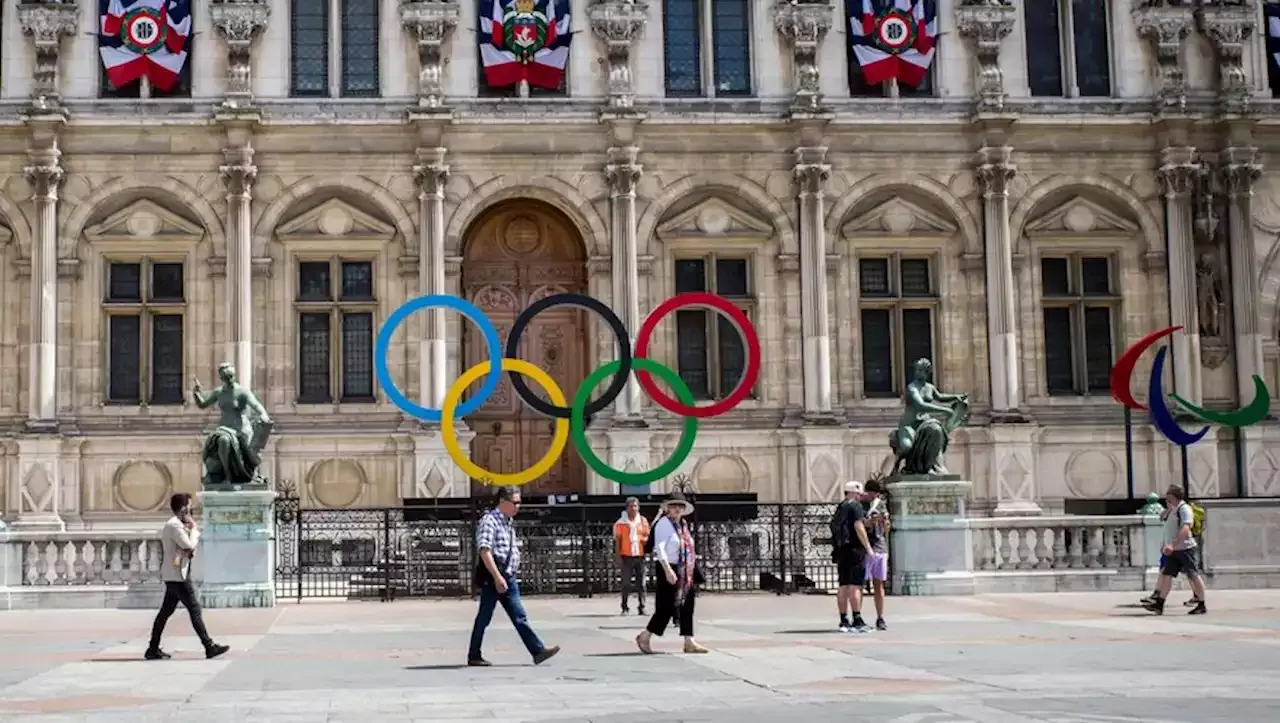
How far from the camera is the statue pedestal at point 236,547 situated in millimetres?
28016

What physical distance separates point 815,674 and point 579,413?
17.0 metres

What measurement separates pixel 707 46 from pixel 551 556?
14.3 metres

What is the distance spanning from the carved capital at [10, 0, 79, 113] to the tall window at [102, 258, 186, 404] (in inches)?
157

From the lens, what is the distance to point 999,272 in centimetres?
3947

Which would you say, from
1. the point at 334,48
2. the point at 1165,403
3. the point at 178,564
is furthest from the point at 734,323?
the point at 178,564

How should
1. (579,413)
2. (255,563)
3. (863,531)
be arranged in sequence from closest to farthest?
(863,531) < (255,563) < (579,413)

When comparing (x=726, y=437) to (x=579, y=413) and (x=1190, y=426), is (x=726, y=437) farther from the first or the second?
(x=1190, y=426)

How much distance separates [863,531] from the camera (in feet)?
73.5

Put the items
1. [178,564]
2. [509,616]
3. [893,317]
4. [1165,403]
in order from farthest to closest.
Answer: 1. [893,317]
2. [1165,403]
3. [178,564]
4. [509,616]

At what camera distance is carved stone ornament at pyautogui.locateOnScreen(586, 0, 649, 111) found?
38.9m

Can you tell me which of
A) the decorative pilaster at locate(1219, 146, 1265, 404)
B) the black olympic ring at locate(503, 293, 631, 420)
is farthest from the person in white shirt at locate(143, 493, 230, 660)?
the decorative pilaster at locate(1219, 146, 1265, 404)

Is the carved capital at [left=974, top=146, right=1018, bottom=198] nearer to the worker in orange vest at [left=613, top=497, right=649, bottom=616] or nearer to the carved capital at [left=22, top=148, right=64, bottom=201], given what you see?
the worker in orange vest at [left=613, top=497, right=649, bottom=616]

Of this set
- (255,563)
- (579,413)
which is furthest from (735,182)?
(255,563)

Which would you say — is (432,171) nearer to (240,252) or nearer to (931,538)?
(240,252)
